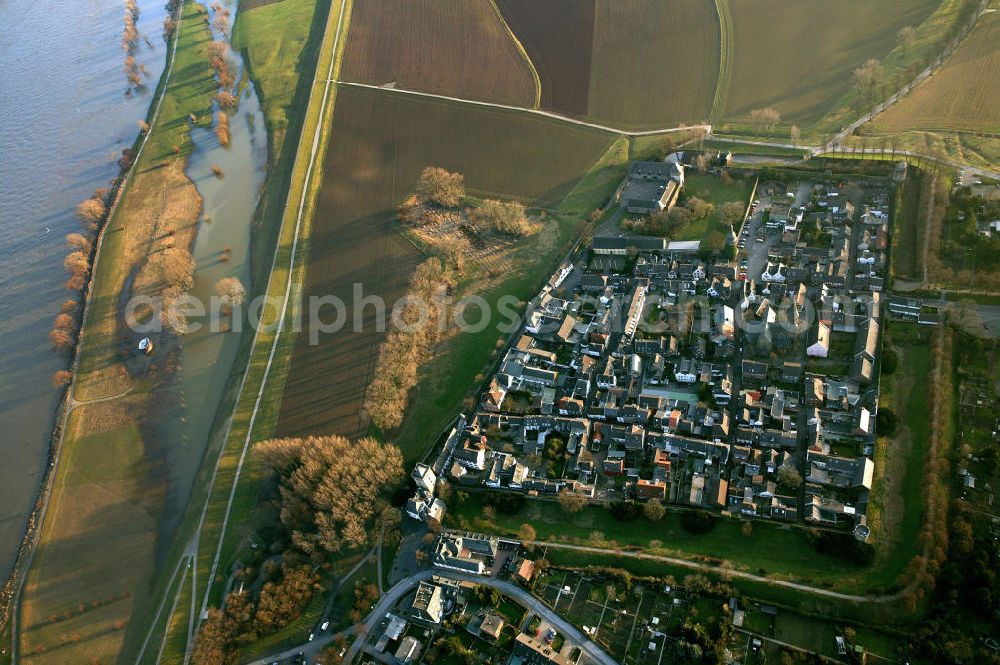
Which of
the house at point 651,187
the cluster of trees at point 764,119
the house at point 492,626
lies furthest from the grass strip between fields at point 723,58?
the house at point 492,626

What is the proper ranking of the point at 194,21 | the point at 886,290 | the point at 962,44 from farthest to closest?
the point at 194,21 < the point at 962,44 < the point at 886,290

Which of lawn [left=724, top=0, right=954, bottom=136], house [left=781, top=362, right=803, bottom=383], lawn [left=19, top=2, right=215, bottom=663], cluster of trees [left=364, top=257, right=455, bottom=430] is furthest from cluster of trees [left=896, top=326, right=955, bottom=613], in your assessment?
lawn [left=19, top=2, right=215, bottom=663]

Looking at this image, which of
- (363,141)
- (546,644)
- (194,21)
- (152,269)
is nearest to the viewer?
(546,644)

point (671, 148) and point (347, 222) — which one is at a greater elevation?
point (671, 148)

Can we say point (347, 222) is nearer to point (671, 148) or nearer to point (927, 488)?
point (671, 148)

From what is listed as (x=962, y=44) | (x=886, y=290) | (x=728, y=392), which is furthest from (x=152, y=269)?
(x=962, y=44)

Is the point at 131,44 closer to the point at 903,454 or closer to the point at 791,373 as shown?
the point at 791,373

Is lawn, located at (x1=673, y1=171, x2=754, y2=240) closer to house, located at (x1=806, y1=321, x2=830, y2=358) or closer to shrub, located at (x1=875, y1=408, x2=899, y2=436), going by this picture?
house, located at (x1=806, y1=321, x2=830, y2=358)

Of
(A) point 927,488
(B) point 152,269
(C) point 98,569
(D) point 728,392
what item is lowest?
(C) point 98,569
